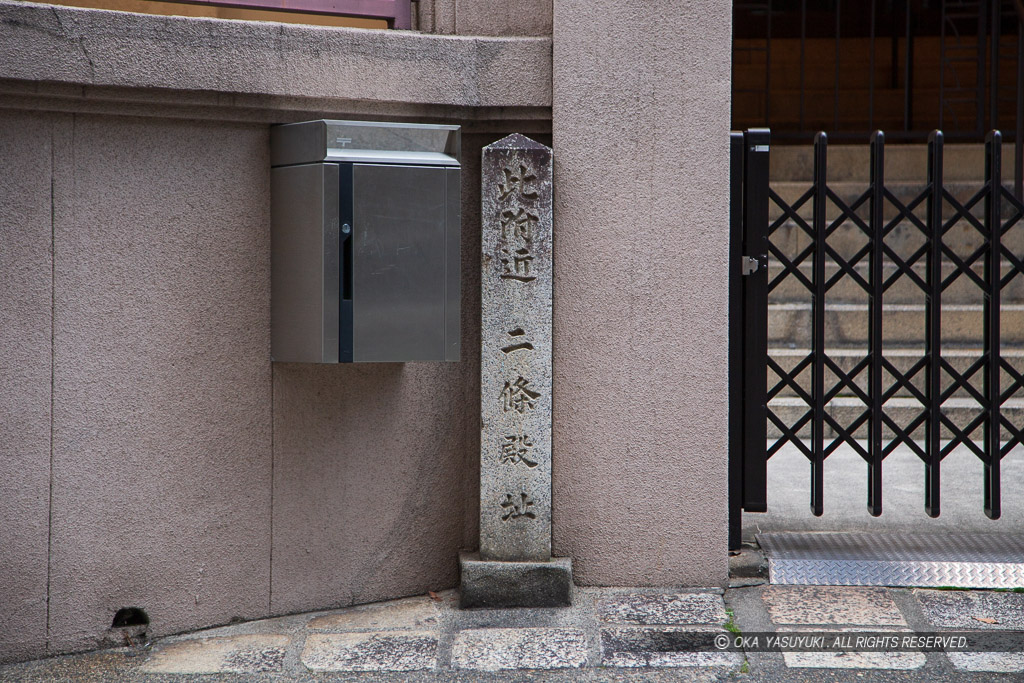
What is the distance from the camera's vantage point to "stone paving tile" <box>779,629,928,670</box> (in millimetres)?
3746

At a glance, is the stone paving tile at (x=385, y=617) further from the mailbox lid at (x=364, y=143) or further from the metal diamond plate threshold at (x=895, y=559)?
the mailbox lid at (x=364, y=143)

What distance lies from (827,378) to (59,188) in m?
5.13

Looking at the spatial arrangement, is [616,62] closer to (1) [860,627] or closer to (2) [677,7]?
(2) [677,7]

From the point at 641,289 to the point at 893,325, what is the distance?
3.51 metres

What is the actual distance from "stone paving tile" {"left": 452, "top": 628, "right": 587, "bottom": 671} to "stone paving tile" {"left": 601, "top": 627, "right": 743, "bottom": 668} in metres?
0.11

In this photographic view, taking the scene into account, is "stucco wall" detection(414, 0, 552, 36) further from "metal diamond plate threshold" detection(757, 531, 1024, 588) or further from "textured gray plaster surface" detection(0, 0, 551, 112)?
"metal diamond plate threshold" detection(757, 531, 1024, 588)

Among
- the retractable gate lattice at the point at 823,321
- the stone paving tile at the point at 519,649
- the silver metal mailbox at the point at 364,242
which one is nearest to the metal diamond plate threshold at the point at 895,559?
the retractable gate lattice at the point at 823,321

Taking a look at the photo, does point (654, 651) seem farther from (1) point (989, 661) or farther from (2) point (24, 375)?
(2) point (24, 375)

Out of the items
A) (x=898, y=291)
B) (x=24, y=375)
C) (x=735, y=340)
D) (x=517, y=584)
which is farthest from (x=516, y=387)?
(x=898, y=291)

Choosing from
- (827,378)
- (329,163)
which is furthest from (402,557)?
(827,378)

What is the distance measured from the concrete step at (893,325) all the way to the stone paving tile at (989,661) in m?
3.64

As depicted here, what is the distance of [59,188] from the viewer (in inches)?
152

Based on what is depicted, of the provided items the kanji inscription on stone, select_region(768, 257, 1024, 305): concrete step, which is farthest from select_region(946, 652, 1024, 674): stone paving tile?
select_region(768, 257, 1024, 305): concrete step

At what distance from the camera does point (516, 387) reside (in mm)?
4301
